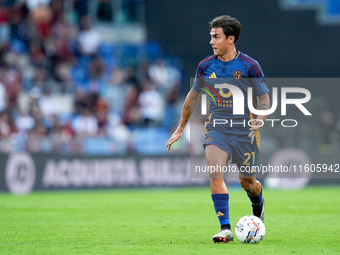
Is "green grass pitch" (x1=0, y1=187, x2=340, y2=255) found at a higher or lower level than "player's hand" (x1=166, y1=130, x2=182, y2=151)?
lower

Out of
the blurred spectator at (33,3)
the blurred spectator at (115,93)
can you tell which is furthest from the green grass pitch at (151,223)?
the blurred spectator at (33,3)

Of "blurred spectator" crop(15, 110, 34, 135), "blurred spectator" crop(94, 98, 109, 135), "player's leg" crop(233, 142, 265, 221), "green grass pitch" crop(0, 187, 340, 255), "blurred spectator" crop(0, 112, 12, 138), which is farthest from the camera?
Result: "blurred spectator" crop(94, 98, 109, 135)

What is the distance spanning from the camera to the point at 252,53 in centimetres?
2355

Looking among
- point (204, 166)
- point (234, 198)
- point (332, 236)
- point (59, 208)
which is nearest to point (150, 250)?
point (332, 236)

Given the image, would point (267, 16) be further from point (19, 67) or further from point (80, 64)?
point (19, 67)

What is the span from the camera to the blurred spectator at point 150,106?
2098 cm

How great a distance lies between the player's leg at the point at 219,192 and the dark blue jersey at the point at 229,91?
0.33m

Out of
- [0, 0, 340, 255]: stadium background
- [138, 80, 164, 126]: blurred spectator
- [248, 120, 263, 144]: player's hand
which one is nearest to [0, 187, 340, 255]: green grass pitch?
[0, 0, 340, 255]: stadium background

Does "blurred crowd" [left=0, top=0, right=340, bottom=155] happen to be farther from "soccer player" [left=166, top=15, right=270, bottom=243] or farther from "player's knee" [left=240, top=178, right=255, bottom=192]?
"soccer player" [left=166, top=15, right=270, bottom=243]

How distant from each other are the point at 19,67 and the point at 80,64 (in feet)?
6.94

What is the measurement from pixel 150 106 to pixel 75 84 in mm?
2327

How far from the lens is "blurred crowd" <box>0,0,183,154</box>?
733 inches

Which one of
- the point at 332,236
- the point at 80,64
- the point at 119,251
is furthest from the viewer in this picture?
the point at 80,64

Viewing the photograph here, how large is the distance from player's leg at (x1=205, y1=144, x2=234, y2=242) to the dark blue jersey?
33cm
